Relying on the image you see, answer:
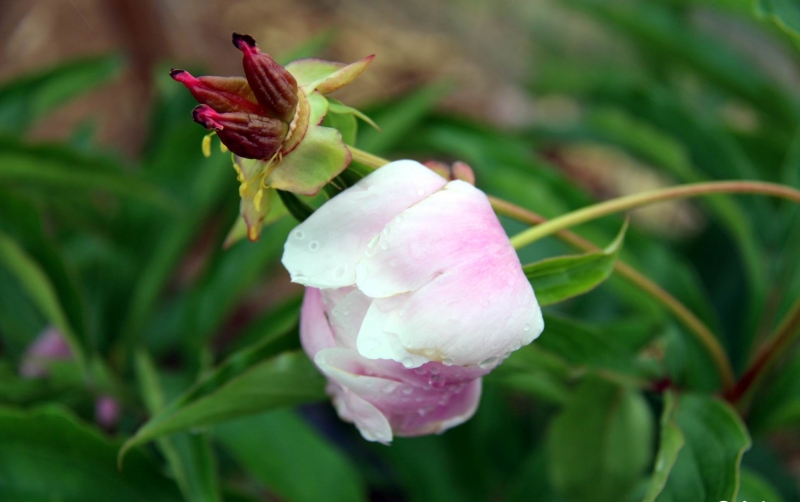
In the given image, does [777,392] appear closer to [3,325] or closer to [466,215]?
[466,215]

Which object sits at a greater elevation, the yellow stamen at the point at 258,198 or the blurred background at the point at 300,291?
the yellow stamen at the point at 258,198

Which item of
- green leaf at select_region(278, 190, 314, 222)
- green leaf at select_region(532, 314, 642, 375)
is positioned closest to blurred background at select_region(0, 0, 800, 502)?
green leaf at select_region(532, 314, 642, 375)

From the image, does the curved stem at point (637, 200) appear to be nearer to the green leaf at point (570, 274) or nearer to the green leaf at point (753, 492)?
the green leaf at point (570, 274)

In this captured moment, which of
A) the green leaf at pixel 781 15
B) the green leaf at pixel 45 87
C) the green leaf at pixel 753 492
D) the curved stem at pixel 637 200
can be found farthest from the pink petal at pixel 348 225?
the green leaf at pixel 45 87

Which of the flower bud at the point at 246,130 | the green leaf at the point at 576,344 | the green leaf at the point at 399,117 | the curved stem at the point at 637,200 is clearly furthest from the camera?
the green leaf at the point at 399,117

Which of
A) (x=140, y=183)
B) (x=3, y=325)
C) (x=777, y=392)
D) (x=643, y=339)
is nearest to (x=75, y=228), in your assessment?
(x=3, y=325)

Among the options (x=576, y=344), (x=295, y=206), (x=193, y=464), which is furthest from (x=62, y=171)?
(x=576, y=344)
